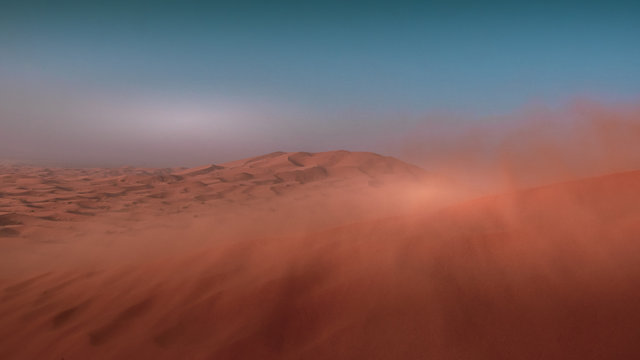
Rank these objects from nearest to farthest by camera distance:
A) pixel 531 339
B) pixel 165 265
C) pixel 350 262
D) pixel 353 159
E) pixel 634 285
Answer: pixel 531 339, pixel 634 285, pixel 350 262, pixel 165 265, pixel 353 159

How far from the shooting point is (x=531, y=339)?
236 cm

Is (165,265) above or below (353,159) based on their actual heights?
below

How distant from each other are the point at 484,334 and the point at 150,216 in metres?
13.4

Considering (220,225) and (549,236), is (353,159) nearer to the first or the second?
(220,225)

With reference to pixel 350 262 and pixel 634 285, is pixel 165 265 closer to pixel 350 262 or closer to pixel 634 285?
pixel 350 262

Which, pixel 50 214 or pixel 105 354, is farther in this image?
pixel 50 214

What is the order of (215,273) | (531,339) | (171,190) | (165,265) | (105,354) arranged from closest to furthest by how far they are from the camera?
(531,339) → (105,354) → (215,273) → (165,265) → (171,190)

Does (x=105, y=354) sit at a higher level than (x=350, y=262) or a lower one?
lower

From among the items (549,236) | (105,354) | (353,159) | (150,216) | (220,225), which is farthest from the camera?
(353,159)

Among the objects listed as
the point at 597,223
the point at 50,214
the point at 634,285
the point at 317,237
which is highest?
the point at 597,223

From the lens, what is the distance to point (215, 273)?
4.98 meters

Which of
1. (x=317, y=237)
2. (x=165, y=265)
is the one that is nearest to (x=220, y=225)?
(x=165, y=265)

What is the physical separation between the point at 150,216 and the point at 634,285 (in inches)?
559

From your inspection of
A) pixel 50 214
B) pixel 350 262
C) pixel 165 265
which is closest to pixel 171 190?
pixel 50 214
